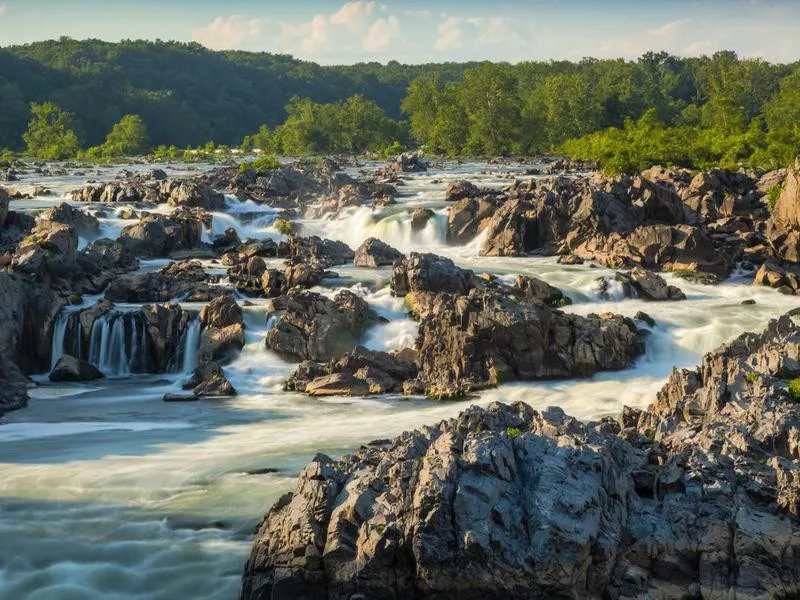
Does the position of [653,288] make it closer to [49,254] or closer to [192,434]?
[192,434]

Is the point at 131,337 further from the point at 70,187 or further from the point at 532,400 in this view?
the point at 70,187

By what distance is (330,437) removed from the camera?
25078mm

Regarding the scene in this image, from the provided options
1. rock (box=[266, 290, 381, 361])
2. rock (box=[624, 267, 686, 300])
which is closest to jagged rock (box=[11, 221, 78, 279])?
rock (box=[266, 290, 381, 361])

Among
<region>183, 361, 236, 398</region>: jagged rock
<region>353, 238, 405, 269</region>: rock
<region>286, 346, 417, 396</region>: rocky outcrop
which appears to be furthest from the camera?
<region>353, 238, 405, 269</region>: rock

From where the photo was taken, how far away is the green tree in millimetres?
114750

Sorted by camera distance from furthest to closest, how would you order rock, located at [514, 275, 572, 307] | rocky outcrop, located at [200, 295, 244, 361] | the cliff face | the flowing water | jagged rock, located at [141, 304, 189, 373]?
Result: rock, located at [514, 275, 572, 307] → jagged rock, located at [141, 304, 189, 373] → rocky outcrop, located at [200, 295, 244, 361] → the flowing water → the cliff face

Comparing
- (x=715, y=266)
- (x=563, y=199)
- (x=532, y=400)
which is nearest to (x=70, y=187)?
(x=563, y=199)

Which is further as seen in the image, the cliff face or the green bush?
the green bush

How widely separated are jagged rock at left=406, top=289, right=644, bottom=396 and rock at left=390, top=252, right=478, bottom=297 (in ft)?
16.1

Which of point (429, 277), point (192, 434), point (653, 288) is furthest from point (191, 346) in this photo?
point (653, 288)

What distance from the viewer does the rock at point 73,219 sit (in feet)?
160

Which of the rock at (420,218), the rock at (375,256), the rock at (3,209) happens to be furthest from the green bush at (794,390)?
the rock at (3,209)

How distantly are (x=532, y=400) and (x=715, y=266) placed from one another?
56.7 ft

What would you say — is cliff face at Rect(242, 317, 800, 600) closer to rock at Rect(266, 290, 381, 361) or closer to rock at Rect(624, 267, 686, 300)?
rock at Rect(266, 290, 381, 361)
